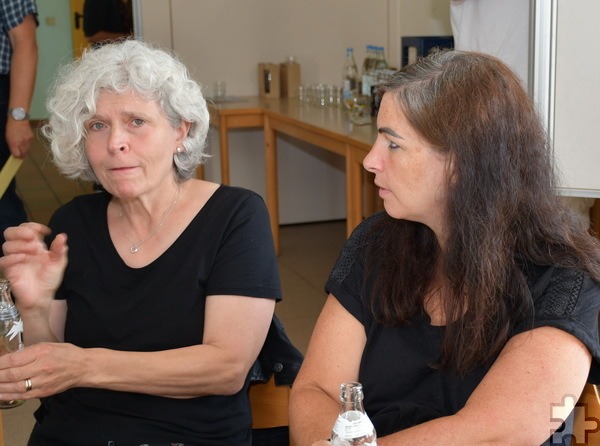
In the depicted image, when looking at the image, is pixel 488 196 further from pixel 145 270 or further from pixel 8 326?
pixel 8 326

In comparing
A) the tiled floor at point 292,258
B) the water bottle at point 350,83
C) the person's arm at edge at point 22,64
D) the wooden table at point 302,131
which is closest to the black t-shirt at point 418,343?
the tiled floor at point 292,258

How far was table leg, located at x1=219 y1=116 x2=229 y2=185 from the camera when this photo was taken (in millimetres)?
5039

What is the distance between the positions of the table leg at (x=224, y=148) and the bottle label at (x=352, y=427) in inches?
157

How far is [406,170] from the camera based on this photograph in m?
1.45

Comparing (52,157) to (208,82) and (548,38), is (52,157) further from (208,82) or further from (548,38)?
(208,82)

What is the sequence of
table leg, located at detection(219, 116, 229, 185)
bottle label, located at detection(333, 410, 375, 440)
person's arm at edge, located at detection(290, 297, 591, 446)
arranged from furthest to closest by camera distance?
table leg, located at detection(219, 116, 229, 185) → person's arm at edge, located at detection(290, 297, 591, 446) → bottle label, located at detection(333, 410, 375, 440)

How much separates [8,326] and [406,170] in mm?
811

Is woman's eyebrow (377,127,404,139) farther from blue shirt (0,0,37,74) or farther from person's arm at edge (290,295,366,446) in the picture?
blue shirt (0,0,37,74)

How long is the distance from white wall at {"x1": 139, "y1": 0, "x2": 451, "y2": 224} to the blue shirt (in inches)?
65.7

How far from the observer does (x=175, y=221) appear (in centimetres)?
190

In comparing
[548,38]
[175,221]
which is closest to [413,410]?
[175,221]

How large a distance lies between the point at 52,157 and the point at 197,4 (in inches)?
139

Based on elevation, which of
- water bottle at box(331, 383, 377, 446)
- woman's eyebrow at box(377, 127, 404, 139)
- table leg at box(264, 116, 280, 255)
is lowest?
table leg at box(264, 116, 280, 255)

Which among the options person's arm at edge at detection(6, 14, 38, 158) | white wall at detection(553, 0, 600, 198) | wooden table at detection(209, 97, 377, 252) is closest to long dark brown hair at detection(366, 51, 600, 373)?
white wall at detection(553, 0, 600, 198)
